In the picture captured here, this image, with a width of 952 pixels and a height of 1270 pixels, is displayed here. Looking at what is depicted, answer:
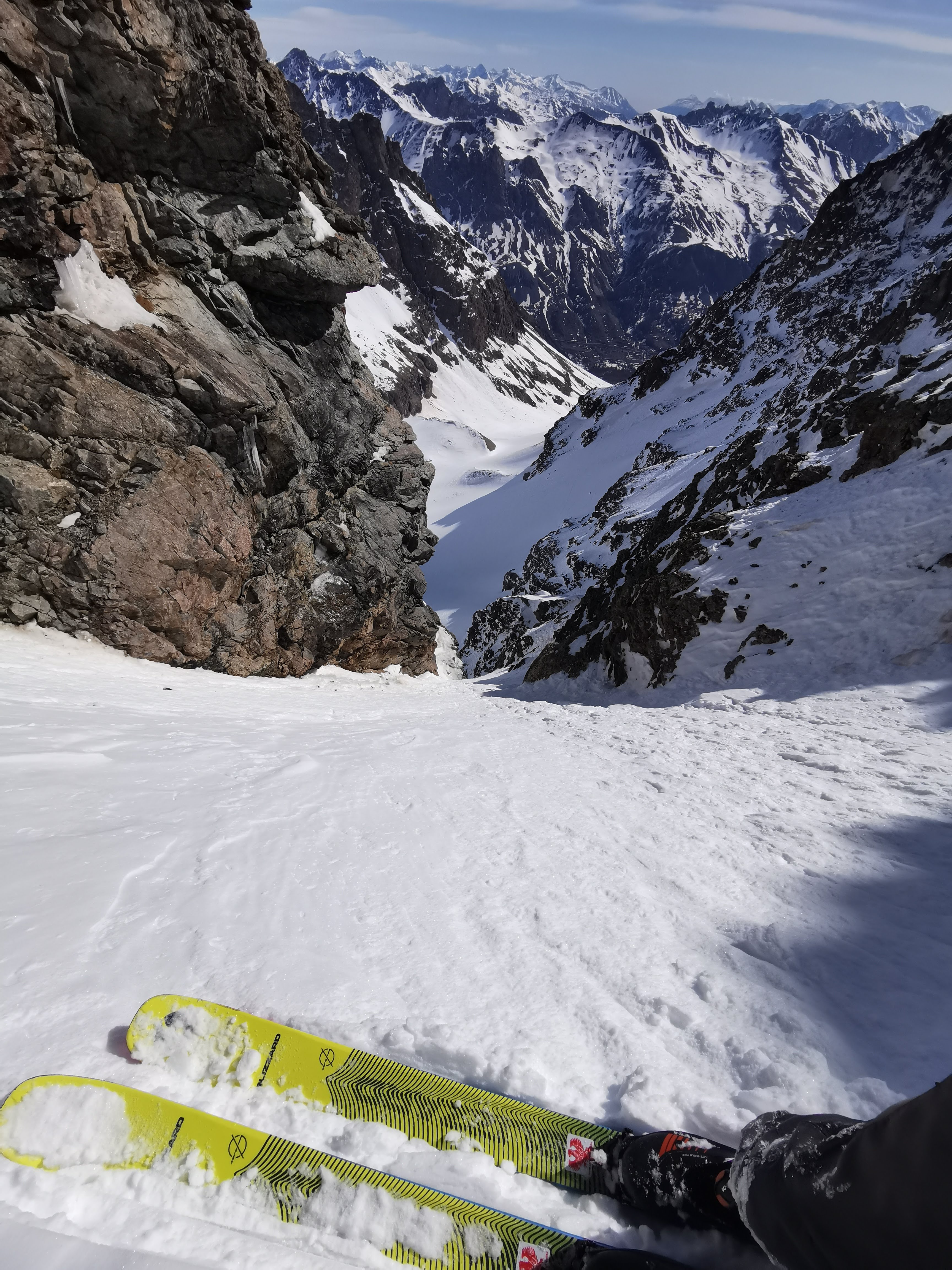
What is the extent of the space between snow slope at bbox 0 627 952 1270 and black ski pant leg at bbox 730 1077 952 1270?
45 centimetres

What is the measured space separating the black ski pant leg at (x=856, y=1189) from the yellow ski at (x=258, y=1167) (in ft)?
2.32

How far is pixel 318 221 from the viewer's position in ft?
49.4

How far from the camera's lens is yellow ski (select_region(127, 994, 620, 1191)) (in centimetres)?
252

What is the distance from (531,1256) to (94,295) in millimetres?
13458

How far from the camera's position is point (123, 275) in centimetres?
1159

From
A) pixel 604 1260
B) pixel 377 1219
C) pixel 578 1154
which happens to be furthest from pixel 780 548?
pixel 377 1219

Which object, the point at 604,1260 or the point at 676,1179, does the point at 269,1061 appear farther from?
the point at 676,1179

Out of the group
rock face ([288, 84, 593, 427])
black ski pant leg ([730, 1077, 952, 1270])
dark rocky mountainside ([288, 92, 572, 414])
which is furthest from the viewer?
dark rocky mountainside ([288, 92, 572, 414])

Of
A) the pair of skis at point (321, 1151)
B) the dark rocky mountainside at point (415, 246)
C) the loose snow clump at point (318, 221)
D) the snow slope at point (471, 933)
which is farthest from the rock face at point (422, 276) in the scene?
the pair of skis at point (321, 1151)

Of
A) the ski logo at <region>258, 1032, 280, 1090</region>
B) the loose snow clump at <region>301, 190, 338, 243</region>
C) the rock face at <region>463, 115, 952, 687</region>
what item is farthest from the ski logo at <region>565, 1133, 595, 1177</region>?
the loose snow clump at <region>301, 190, 338, 243</region>

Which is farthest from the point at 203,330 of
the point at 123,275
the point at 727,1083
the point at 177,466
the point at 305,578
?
the point at 727,1083

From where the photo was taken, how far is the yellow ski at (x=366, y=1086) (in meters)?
2.52

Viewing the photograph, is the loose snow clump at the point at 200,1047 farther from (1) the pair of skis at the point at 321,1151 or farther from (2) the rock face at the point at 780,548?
(2) the rock face at the point at 780,548

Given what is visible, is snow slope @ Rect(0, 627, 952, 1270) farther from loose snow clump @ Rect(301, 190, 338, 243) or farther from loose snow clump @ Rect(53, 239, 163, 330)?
loose snow clump @ Rect(301, 190, 338, 243)
